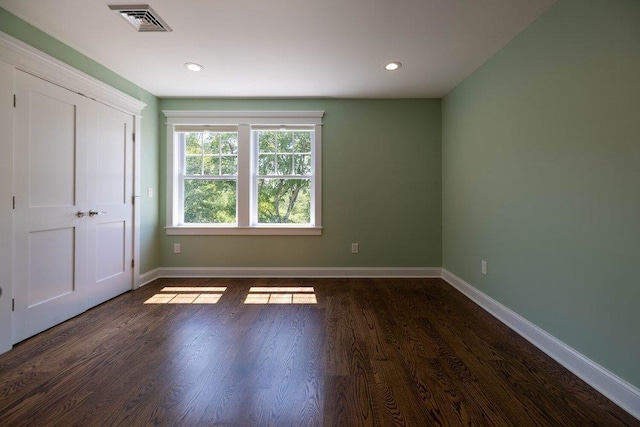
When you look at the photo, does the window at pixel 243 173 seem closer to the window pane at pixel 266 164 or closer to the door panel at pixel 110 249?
the window pane at pixel 266 164

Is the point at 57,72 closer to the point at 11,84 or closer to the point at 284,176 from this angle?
the point at 11,84

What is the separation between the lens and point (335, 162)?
12.4 ft

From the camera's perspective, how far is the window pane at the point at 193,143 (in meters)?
3.85

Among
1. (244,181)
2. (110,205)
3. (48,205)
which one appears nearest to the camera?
(48,205)

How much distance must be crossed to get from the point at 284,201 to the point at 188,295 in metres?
1.62

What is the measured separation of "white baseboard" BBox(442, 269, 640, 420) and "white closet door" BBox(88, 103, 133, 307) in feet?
12.4

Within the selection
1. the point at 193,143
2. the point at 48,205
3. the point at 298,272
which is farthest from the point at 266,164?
the point at 48,205

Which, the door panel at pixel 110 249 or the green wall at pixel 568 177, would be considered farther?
the door panel at pixel 110 249

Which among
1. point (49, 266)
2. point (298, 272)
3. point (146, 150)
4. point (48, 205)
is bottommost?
point (298, 272)

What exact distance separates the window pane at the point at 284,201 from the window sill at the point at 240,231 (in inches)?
5.9

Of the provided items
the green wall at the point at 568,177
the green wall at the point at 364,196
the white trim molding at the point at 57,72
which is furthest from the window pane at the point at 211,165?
the green wall at the point at 568,177

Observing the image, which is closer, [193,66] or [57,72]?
[57,72]

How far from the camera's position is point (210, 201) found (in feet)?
12.7

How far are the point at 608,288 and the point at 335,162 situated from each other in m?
2.83
